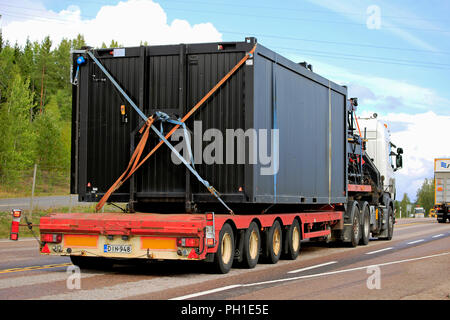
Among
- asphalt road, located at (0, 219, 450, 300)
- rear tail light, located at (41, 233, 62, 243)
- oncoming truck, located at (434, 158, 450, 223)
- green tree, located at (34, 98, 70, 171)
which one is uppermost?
green tree, located at (34, 98, 70, 171)

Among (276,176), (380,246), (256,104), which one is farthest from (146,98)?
(380,246)

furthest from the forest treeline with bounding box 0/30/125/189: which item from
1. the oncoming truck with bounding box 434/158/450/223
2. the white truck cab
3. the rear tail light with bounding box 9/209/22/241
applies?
the oncoming truck with bounding box 434/158/450/223

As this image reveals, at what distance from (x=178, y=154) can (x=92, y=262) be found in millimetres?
2732

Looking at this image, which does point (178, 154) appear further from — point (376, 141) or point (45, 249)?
point (376, 141)

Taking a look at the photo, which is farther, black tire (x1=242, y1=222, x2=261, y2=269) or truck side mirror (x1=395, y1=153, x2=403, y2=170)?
truck side mirror (x1=395, y1=153, x2=403, y2=170)

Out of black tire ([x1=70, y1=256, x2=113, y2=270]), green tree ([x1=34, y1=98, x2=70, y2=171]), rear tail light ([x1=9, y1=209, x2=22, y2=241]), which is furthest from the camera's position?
green tree ([x1=34, y1=98, x2=70, y2=171])

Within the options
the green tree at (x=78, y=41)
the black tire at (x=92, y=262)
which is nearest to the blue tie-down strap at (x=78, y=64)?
the black tire at (x=92, y=262)

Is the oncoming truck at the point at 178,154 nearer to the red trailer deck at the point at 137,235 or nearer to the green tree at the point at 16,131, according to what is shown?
the red trailer deck at the point at 137,235

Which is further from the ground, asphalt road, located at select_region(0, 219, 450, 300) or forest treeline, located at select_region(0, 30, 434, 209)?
forest treeline, located at select_region(0, 30, 434, 209)

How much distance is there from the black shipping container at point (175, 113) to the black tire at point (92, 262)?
3.71ft

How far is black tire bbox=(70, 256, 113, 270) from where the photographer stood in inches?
487

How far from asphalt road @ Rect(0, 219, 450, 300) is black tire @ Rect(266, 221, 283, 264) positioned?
222 millimetres

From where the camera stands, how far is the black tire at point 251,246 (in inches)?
483

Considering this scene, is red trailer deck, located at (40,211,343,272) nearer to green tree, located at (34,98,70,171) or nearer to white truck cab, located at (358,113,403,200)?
white truck cab, located at (358,113,403,200)
